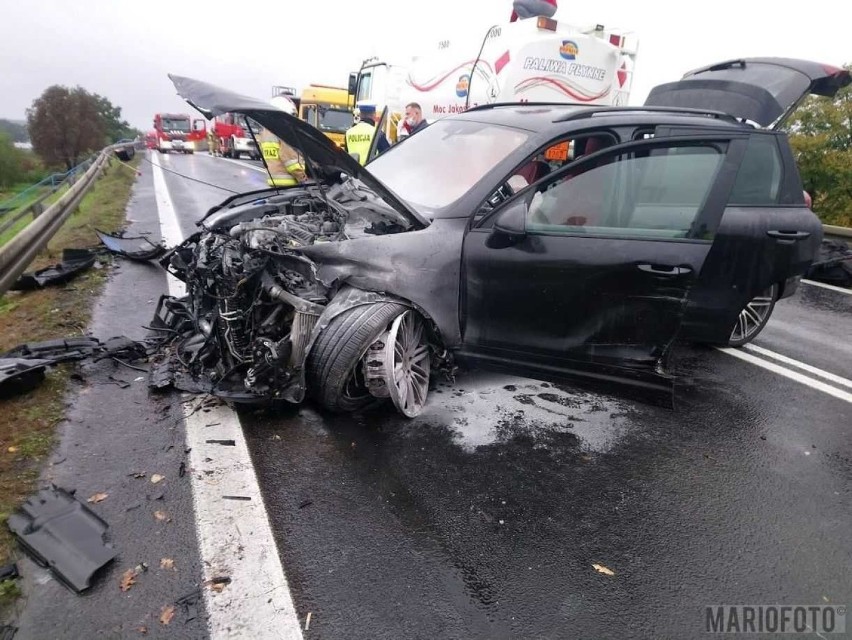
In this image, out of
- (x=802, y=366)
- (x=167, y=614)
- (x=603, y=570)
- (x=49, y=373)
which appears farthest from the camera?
(x=802, y=366)

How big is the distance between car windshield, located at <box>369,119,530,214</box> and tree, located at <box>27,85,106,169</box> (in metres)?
45.9

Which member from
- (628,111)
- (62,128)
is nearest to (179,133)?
(62,128)

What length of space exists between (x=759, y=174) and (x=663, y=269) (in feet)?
5.58

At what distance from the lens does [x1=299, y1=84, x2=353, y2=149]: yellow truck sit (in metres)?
18.9

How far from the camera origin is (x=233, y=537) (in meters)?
2.19

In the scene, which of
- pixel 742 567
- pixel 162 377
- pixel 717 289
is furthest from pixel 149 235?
pixel 742 567

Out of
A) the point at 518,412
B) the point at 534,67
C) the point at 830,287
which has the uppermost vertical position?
the point at 534,67

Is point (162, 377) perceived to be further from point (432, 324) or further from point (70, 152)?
point (70, 152)

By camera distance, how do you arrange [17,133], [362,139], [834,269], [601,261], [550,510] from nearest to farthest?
[550,510] < [601,261] < [834,269] < [362,139] < [17,133]

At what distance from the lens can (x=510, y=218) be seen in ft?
9.54

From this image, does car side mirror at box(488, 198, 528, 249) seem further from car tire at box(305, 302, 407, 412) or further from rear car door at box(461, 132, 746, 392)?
car tire at box(305, 302, 407, 412)

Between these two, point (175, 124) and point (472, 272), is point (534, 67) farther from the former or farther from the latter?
point (175, 124)

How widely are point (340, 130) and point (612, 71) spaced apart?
1214 cm

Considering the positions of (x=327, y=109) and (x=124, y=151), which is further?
(x=327, y=109)
